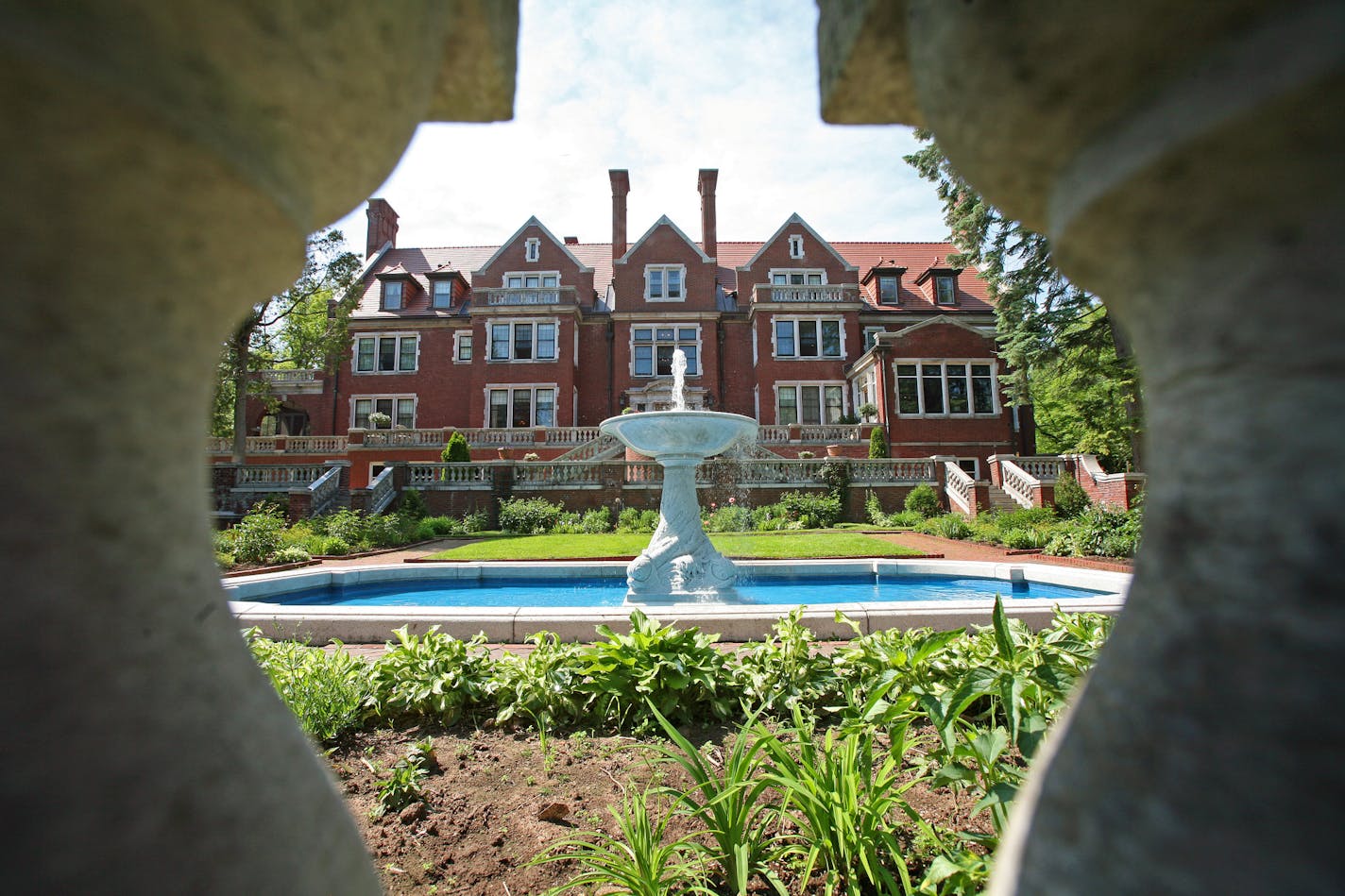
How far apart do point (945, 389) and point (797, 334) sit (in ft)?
22.0

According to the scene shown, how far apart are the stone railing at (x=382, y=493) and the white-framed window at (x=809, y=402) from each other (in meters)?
16.1

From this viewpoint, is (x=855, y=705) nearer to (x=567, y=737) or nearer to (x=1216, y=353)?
(x=567, y=737)

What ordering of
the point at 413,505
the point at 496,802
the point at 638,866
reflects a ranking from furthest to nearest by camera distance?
the point at 413,505 < the point at 496,802 < the point at 638,866

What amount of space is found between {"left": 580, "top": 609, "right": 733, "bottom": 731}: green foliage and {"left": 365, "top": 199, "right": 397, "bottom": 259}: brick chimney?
38.1m

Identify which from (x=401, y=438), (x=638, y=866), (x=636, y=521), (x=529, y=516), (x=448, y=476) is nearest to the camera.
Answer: (x=638, y=866)

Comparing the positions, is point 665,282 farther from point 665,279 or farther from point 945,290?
point 945,290

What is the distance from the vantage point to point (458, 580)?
415 inches

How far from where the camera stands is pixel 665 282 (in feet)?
103

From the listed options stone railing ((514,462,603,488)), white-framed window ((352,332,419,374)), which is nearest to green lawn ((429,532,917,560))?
stone railing ((514,462,603,488))

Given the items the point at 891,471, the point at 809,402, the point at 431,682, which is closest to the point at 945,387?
the point at 809,402

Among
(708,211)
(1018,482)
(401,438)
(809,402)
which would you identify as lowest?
(1018,482)

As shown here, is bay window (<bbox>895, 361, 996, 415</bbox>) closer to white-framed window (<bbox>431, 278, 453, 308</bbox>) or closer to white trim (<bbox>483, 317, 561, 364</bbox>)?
white trim (<bbox>483, 317, 561, 364</bbox>)

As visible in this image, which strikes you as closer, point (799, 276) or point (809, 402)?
point (809, 402)

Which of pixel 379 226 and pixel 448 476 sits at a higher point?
pixel 379 226
